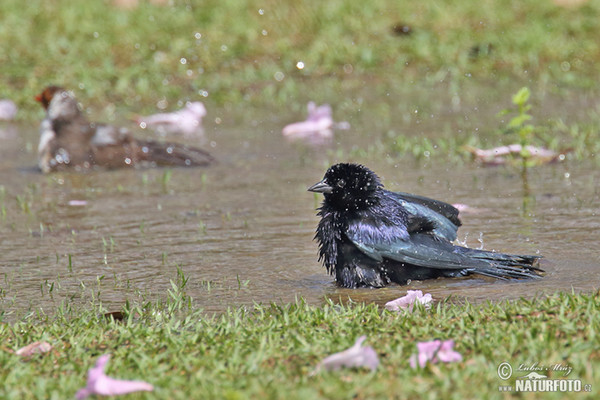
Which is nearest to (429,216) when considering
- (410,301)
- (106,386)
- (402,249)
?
(402,249)

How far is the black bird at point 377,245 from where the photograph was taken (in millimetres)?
4902

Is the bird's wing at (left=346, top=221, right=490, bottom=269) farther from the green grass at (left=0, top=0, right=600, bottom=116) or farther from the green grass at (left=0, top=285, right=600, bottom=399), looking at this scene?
the green grass at (left=0, top=0, right=600, bottom=116)

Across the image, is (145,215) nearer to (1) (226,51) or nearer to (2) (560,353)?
(2) (560,353)

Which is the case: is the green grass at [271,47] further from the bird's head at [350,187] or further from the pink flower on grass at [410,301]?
the pink flower on grass at [410,301]

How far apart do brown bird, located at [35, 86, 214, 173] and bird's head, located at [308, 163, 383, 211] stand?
3804 millimetres

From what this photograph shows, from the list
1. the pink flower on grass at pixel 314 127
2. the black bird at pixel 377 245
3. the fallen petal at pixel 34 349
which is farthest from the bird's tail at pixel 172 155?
the fallen petal at pixel 34 349

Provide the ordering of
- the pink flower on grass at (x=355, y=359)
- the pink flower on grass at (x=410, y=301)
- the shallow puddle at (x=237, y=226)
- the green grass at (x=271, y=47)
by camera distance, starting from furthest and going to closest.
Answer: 1. the green grass at (x=271, y=47)
2. the shallow puddle at (x=237, y=226)
3. the pink flower on grass at (x=410, y=301)
4. the pink flower on grass at (x=355, y=359)

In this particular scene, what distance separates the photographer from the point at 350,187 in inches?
195

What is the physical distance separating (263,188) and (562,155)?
240 cm

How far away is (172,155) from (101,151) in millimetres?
608

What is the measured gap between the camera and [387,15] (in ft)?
45.0

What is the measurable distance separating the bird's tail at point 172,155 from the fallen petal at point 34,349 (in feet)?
15.2

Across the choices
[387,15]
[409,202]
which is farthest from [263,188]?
[387,15]

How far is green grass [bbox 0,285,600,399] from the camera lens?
3373mm
